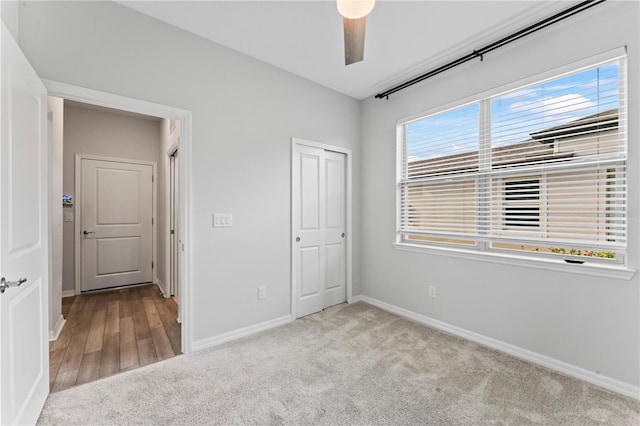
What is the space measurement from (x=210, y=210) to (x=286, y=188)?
2.84 ft

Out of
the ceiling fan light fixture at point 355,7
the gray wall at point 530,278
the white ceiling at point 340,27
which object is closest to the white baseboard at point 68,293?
the white ceiling at point 340,27

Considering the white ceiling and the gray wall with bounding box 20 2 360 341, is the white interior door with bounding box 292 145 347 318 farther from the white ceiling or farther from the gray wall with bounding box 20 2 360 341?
the white ceiling

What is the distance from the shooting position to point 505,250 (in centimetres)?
255

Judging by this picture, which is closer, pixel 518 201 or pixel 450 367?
pixel 450 367

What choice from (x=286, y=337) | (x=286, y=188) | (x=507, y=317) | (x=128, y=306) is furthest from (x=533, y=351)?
(x=128, y=306)

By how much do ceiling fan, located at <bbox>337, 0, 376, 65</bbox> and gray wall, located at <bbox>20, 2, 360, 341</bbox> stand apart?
1.50m

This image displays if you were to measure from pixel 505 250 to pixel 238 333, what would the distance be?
8.52ft

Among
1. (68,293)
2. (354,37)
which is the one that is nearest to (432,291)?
(354,37)

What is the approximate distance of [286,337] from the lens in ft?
8.97

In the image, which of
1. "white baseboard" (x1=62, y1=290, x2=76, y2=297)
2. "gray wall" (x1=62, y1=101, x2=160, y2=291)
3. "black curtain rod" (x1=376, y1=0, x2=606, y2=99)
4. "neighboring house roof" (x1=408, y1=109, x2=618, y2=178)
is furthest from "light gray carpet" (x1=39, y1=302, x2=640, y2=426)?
"gray wall" (x1=62, y1=101, x2=160, y2=291)

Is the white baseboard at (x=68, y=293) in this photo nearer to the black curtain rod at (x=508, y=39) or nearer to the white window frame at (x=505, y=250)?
the white window frame at (x=505, y=250)

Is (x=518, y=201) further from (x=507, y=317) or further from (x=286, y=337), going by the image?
(x=286, y=337)

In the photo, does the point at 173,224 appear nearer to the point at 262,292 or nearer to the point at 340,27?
the point at 262,292

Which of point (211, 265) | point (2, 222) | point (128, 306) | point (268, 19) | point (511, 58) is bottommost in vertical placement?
point (128, 306)
